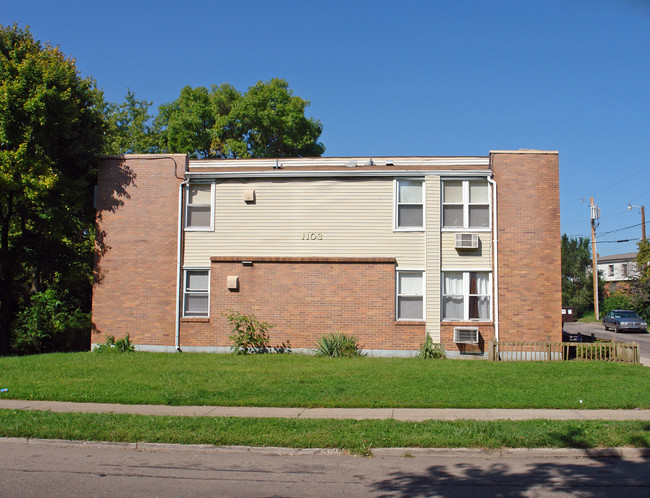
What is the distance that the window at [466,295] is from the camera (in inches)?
731

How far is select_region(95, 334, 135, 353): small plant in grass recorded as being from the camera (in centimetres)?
1886

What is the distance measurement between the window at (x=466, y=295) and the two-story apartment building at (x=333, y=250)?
1.3 inches

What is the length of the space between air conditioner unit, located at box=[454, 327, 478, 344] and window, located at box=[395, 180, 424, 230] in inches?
135

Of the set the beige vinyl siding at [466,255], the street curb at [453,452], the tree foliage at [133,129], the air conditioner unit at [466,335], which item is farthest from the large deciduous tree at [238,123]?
the street curb at [453,452]

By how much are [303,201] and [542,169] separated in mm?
7521

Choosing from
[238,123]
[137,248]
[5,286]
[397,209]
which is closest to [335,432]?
[397,209]

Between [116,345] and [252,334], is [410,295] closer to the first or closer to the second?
[252,334]

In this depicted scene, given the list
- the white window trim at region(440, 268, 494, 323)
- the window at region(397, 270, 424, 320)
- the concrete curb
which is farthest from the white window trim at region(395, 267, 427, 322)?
the concrete curb

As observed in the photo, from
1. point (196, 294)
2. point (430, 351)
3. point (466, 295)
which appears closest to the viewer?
point (430, 351)

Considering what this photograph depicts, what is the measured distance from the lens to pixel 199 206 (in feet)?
64.5

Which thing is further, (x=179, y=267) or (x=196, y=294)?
(x=196, y=294)

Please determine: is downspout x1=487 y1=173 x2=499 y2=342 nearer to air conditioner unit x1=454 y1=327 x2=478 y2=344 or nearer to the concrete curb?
air conditioner unit x1=454 y1=327 x2=478 y2=344

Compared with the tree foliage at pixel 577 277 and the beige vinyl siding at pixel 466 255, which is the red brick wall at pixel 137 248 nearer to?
the beige vinyl siding at pixel 466 255

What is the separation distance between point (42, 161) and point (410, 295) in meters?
12.5
